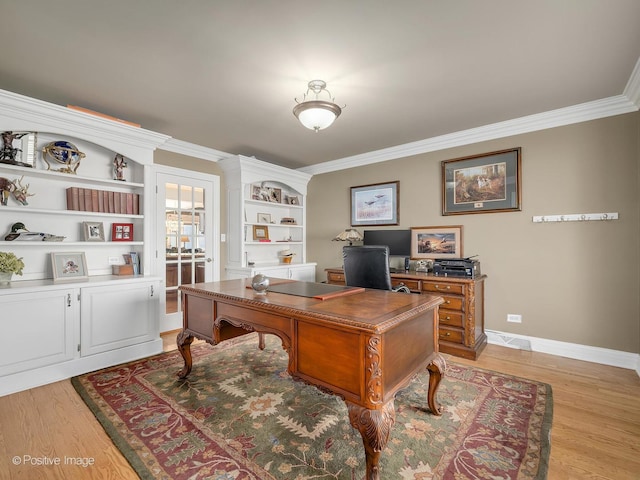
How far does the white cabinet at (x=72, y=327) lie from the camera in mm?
2352

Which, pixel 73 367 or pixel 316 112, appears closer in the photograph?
pixel 316 112

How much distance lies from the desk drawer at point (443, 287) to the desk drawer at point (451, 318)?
0.21 m

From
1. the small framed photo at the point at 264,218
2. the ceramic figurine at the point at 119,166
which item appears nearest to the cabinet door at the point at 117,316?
the ceramic figurine at the point at 119,166

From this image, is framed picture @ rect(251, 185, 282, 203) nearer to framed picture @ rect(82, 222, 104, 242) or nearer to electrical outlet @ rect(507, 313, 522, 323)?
framed picture @ rect(82, 222, 104, 242)

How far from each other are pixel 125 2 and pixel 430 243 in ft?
11.9

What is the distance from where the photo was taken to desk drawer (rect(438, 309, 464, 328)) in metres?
3.13

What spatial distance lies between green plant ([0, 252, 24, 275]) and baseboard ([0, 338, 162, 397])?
2.63 ft

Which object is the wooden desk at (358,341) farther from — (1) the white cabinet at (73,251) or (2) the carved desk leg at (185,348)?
(1) the white cabinet at (73,251)

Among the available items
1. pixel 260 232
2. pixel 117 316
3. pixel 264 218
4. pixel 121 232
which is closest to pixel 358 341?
pixel 117 316

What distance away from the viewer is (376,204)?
4.47m

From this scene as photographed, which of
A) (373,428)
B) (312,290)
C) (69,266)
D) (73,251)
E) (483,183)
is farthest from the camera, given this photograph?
(483,183)

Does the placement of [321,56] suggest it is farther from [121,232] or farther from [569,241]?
[569,241]

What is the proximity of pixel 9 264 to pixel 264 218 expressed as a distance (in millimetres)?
2970

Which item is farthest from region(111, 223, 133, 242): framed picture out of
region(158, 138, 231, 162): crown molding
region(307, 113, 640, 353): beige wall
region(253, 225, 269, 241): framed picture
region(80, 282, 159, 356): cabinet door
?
region(307, 113, 640, 353): beige wall
